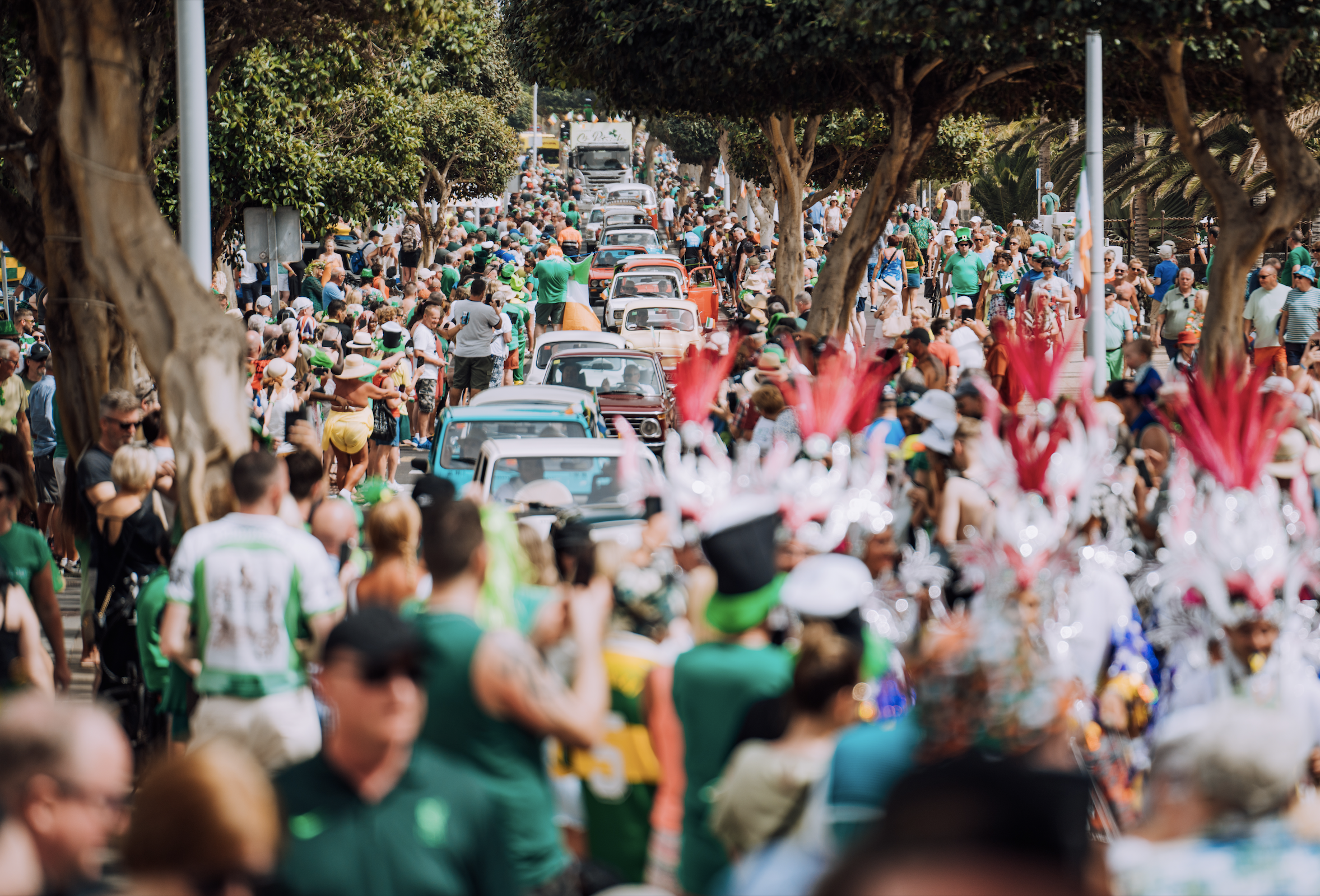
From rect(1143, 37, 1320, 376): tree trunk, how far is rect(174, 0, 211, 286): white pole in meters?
7.37

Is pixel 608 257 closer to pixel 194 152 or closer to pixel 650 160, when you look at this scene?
pixel 194 152

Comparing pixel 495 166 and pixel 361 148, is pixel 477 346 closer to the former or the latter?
pixel 361 148

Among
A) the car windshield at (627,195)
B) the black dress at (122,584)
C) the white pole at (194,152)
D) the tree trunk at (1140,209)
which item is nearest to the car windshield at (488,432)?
the white pole at (194,152)

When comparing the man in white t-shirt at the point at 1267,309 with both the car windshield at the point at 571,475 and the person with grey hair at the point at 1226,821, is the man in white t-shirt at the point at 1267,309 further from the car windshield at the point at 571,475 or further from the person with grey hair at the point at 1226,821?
the person with grey hair at the point at 1226,821

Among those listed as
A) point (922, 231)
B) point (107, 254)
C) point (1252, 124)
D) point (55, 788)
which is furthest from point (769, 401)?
point (922, 231)

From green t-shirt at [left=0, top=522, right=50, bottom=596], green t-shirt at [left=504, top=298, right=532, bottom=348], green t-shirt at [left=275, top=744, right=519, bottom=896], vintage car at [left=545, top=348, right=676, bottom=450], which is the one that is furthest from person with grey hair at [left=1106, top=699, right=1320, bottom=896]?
green t-shirt at [left=504, top=298, right=532, bottom=348]

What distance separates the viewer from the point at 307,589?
18.5 feet

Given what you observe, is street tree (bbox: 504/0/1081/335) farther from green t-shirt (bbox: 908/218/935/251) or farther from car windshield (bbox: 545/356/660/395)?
green t-shirt (bbox: 908/218/935/251)

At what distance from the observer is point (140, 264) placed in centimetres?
823

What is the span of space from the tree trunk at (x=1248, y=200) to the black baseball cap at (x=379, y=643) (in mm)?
9864

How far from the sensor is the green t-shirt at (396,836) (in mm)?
3307

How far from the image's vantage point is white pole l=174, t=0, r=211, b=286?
9.57m

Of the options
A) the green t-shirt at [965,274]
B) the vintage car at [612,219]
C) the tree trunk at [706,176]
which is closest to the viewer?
the green t-shirt at [965,274]

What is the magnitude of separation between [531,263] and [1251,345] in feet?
52.5
